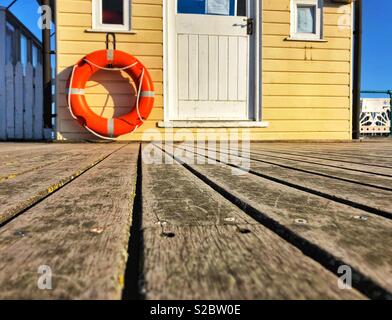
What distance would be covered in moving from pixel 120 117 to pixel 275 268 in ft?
12.5

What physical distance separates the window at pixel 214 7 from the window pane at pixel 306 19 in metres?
0.73

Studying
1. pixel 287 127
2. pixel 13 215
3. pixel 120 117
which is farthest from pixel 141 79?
pixel 13 215

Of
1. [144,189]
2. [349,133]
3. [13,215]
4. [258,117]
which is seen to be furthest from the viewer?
[349,133]

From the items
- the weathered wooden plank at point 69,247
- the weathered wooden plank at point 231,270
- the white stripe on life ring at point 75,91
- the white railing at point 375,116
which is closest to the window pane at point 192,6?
the white stripe on life ring at point 75,91

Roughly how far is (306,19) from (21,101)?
12.8 ft

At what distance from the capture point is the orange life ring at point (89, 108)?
156 inches

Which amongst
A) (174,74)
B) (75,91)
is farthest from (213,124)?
(75,91)

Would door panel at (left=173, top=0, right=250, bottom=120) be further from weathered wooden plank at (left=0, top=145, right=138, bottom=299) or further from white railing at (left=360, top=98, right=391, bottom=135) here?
weathered wooden plank at (left=0, top=145, right=138, bottom=299)

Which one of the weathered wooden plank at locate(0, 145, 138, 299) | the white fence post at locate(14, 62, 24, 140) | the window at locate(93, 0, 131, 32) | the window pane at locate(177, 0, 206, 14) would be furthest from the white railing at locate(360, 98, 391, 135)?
the weathered wooden plank at locate(0, 145, 138, 299)

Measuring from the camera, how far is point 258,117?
4.58 meters

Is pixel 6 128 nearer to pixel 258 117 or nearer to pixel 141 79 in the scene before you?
pixel 141 79

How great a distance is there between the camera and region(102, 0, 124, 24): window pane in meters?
4.25

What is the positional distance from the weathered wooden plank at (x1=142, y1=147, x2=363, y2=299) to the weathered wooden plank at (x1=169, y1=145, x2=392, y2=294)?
5 cm

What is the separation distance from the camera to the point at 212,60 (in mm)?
4527
